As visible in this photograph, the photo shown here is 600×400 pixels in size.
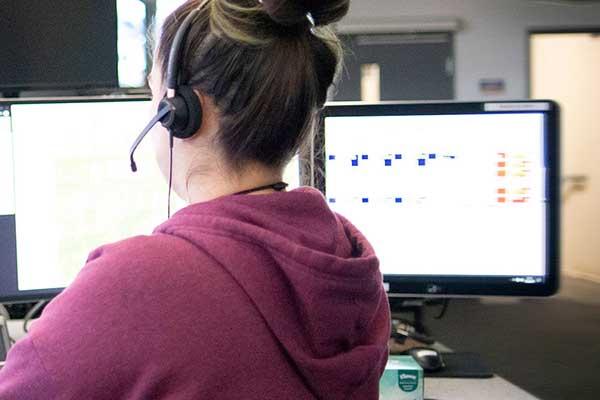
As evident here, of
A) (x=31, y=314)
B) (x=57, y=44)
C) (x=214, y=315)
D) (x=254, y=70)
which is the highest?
(x=57, y=44)

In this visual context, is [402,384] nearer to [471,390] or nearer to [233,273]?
[471,390]

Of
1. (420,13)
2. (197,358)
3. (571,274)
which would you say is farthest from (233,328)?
(571,274)

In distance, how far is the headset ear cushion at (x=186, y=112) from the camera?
79 centimetres

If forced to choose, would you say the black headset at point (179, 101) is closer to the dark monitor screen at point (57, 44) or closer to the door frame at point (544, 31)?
the dark monitor screen at point (57, 44)

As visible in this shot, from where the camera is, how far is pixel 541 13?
19.8 ft

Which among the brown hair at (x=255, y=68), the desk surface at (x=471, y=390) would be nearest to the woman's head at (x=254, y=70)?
the brown hair at (x=255, y=68)

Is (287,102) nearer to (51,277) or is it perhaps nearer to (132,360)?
(132,360)

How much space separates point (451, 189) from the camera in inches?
55.6

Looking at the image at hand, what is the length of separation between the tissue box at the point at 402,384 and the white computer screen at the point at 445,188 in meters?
0.23

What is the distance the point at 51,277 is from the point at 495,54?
5168 millimetres

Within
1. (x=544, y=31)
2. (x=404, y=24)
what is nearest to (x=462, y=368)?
(x=404, y=24)

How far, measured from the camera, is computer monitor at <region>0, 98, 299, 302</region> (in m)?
1.30

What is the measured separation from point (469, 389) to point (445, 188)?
0.37 m

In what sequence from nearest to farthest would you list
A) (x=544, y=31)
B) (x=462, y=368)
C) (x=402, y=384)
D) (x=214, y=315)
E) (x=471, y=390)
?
1. (x=214, y=315)
2. (x=402, y=384)
3. (x=471, y=390)
4. (x=462, y=368)
5. (x=544, y=31)
